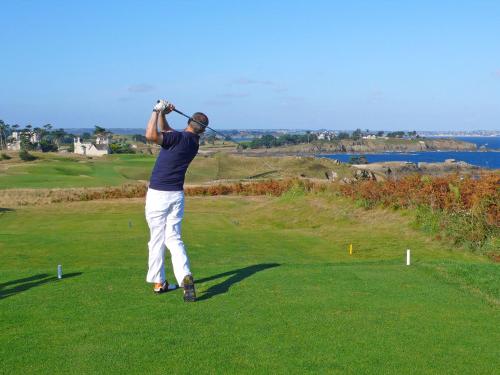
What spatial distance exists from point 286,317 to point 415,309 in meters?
1.77

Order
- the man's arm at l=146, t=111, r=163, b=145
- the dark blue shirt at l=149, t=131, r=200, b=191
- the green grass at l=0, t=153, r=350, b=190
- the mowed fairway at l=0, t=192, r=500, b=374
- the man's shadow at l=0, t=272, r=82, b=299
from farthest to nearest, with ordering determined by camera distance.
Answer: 1. the green grass at l=0, t=153, r=350, b=190
2. the man's shadow at l=0, t=272, r=82, b=299
3. the dark blue shirt at l=149, t=131, r=200, b=191
4. the man's arm at l=146, t=111, r=163, b=145
5. the mowed fairway at l=0, t=192, r=500, b=374

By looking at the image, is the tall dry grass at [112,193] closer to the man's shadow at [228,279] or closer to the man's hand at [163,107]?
the man's shadow at [228,279]

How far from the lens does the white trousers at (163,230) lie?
9.02 m

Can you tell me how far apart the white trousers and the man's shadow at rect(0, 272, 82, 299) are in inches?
Answer: 75.2

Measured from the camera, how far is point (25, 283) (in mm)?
9922

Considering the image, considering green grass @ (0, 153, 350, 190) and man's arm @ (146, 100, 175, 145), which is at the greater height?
man's arm @ (146, 100, 175, 145)

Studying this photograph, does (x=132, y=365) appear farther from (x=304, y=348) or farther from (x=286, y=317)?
(x=286, y=317)

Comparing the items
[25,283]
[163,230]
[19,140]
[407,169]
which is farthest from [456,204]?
[19,140]

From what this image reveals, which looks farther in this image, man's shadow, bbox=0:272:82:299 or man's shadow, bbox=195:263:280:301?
man's shadow, bbox=0:272:82:299

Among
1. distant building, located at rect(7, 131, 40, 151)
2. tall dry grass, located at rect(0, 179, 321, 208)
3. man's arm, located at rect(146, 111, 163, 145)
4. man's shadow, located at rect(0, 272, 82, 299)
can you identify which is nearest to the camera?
man's arm, located at rect(146, 111, 163, 145)

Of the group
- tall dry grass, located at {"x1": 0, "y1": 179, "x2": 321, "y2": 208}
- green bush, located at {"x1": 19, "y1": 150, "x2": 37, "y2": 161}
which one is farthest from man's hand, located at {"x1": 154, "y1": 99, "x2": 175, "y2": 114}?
green bush, located at {"x1": 19, "y1": 150, "x2": 37, "y2": 161}

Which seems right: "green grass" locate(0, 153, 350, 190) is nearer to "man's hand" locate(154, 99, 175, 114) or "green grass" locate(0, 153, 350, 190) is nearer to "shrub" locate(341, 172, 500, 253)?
"shrub" locate(341, 172, 500, 253)

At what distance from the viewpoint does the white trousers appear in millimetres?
9023

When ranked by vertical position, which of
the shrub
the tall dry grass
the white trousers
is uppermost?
the white trousers
